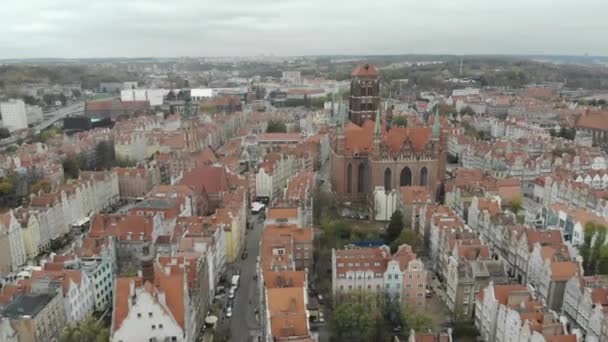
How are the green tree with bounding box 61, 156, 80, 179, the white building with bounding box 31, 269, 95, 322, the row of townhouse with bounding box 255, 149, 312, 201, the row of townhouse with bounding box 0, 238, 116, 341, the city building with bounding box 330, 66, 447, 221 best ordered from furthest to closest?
the green tree with bounding box 61, 156, 80, 179 → the row of townhouse with bounding box 255, 149, 312, 201 → the city building with bounding box 330, 66, 447, 221 → the white building with bounding box 31, 269, 95, 322 → the row of townhouse with bounding box 0, 238, 116, 341

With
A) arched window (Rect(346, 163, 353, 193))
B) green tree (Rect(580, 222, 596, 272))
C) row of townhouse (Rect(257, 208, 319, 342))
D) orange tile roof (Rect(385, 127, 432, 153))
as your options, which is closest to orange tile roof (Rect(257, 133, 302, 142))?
arched window (Rect(346, 163, 353, 193))

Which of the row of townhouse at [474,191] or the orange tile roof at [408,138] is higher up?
the orange tile roof at [408,138]

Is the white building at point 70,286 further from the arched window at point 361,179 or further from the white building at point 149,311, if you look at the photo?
the arched window at point 361,179

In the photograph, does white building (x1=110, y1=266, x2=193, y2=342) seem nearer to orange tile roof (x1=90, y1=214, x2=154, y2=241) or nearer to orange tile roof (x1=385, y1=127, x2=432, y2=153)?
orange tile roof (x1=90, y1=214, x2=154, y2=241)

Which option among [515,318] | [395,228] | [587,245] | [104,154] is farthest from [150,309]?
[104,154]

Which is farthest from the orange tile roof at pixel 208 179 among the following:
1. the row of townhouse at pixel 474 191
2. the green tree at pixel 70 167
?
the row of townhouse at pixel 474 191

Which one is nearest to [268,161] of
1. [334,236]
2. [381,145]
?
[381,145]

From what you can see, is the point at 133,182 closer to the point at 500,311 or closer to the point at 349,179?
the point at 349,179
